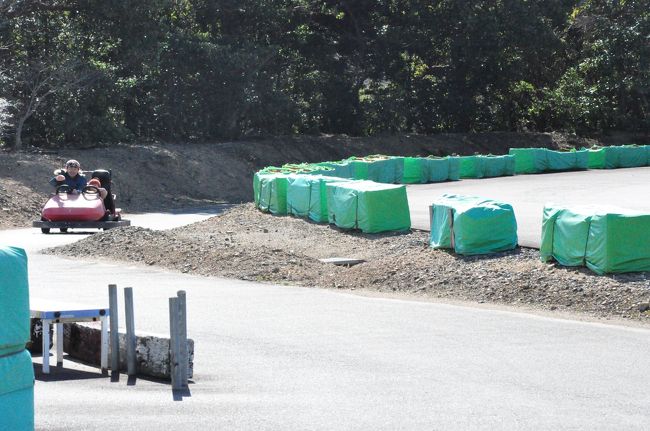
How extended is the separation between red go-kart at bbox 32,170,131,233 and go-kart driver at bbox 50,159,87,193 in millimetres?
131

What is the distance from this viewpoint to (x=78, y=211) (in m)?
25.0

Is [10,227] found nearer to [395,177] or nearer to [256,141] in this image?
[395,177]

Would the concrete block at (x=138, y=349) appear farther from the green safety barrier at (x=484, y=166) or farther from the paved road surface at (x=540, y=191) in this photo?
the green safety barrier at (x=484, y=166)

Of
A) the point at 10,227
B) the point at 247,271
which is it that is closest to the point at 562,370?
the point at 247,271

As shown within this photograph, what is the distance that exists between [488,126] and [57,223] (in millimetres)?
38423

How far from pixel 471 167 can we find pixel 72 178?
23.0 meters

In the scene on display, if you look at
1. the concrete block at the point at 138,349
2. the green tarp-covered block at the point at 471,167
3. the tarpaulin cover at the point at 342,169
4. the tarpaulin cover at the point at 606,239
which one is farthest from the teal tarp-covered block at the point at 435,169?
the concrete block at the point at 138,349

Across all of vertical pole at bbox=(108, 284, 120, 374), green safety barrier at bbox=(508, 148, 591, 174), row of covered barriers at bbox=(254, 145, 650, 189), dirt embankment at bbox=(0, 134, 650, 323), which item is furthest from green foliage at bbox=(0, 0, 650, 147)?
vertical pole at bbox=(108, 284, 120, 374)

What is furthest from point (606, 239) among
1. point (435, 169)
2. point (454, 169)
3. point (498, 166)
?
point (498, 166)

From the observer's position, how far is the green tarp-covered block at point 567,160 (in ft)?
157

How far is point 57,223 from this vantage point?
82.7 ft

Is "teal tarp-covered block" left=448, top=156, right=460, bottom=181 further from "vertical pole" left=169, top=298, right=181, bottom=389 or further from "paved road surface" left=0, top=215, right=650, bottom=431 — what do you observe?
"vertical pole" left=169, top=298, right=181, bottom=389

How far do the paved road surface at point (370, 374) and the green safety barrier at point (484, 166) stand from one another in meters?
30.3

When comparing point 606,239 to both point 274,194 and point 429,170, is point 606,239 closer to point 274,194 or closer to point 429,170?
point 274,194
